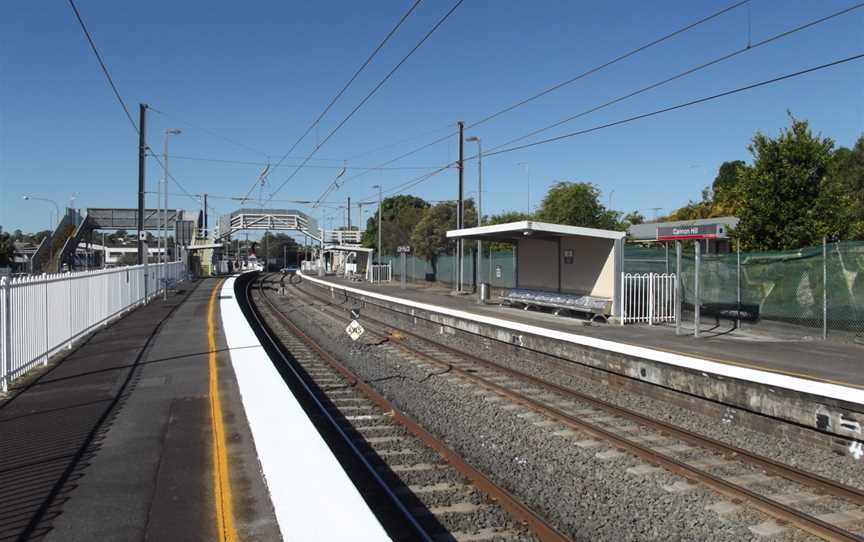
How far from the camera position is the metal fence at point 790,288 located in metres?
14.5

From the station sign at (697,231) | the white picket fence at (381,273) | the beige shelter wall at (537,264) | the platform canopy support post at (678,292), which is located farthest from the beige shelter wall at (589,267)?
the white picket fence at (381,273)

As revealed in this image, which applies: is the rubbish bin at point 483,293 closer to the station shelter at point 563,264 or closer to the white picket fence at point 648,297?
the station shelter at point 563,264

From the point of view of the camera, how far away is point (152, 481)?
572 cm

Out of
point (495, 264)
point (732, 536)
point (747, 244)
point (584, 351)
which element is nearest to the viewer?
point (732, 536)

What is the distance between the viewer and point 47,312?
12.0 meters

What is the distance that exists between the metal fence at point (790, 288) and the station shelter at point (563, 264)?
2.05 meters

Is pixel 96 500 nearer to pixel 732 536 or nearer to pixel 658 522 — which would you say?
pixel 658 522

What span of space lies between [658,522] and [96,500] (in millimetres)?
4798

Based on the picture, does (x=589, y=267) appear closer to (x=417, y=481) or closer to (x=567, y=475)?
(x=567, y=475)

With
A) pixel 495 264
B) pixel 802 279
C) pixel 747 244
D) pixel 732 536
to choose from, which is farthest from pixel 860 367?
pixel 495 264

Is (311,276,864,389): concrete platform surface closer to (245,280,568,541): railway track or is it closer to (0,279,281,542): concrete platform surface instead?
(245,280,568,541): railway track

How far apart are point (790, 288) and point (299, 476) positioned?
567 inches

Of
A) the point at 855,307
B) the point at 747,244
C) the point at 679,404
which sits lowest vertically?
the point at 679,404

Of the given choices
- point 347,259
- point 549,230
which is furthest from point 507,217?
point 549,230
